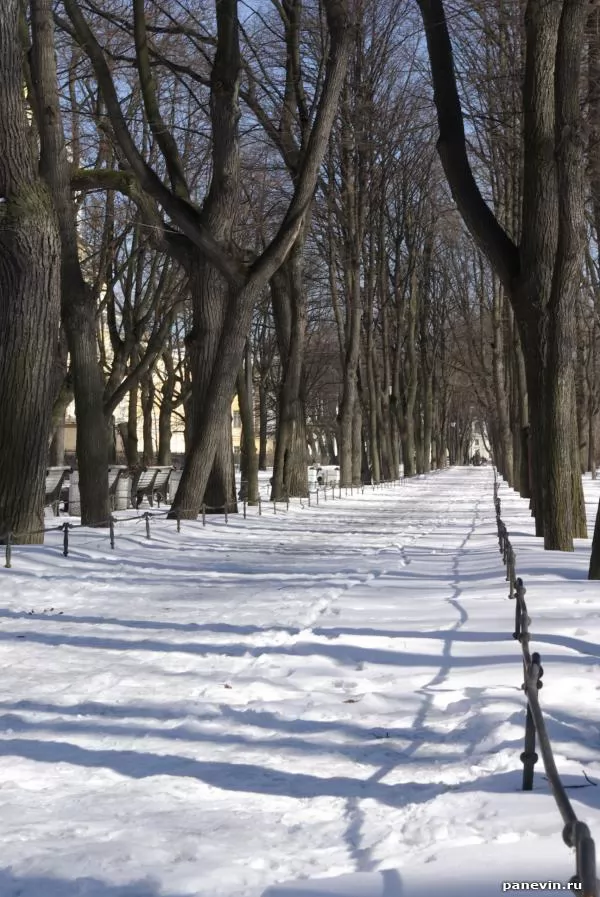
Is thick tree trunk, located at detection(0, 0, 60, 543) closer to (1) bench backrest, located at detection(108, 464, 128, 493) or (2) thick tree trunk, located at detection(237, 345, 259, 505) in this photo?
(1) bench backrest, located at detection(108, 464, 128, 493)

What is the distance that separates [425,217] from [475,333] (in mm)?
11901

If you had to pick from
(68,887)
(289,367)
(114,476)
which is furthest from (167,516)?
(68,887)

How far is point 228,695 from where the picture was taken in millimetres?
6539

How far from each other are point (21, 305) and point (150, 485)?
14504mm

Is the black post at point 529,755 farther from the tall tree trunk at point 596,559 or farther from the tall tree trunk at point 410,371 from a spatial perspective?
the tall tree trunk at point 410,371

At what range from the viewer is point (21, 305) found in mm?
13508

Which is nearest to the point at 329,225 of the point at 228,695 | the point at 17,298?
the point at 17,298

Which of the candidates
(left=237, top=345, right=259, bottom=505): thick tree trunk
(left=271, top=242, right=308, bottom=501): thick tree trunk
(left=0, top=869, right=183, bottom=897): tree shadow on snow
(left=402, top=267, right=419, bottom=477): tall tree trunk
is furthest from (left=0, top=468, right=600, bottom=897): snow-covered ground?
(left=402, top=267, right=419, bottom=477): tall tree trunk

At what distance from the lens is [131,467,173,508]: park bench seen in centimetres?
2712

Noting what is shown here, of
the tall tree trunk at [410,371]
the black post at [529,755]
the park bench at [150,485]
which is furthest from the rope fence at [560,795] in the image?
the tall tree trunk at [410,371]

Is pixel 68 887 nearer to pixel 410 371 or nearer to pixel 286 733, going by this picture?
pixel 286 733

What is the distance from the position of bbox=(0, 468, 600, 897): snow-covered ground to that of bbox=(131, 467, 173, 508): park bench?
15135 mm

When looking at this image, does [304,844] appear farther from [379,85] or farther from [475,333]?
[475,333]

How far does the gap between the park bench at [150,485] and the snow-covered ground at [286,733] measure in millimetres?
15135
